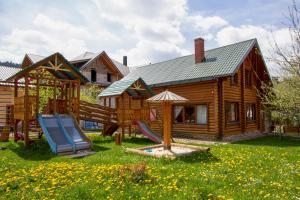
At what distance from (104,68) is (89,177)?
30692mm

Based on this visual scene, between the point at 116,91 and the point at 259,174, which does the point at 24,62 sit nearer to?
the point at 116,91

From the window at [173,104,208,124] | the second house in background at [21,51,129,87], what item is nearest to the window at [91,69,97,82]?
the second house in background at [21,51,129,87]

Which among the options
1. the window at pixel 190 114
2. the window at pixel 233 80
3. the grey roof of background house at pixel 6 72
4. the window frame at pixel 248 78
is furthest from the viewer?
the grey roof of background house at pixel 6 72

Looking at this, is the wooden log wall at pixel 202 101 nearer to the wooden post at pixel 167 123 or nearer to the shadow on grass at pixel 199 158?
the wooden post at pixel 167 123

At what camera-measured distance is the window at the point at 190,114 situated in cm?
1908

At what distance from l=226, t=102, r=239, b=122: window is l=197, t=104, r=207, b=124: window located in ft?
5.82

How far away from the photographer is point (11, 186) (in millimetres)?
6258

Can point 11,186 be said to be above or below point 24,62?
below

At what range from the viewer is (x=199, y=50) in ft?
71.5

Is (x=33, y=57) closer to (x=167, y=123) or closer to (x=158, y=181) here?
(x=167, y=123)

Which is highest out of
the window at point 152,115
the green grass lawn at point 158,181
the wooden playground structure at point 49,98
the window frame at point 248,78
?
the window frame at point 248,78

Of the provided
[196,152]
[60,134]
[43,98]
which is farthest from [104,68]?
[196,152]

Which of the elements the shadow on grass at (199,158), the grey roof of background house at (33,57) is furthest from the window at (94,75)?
the shadow on grass at (199,158)

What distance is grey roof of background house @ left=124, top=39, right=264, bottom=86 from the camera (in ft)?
59.9
